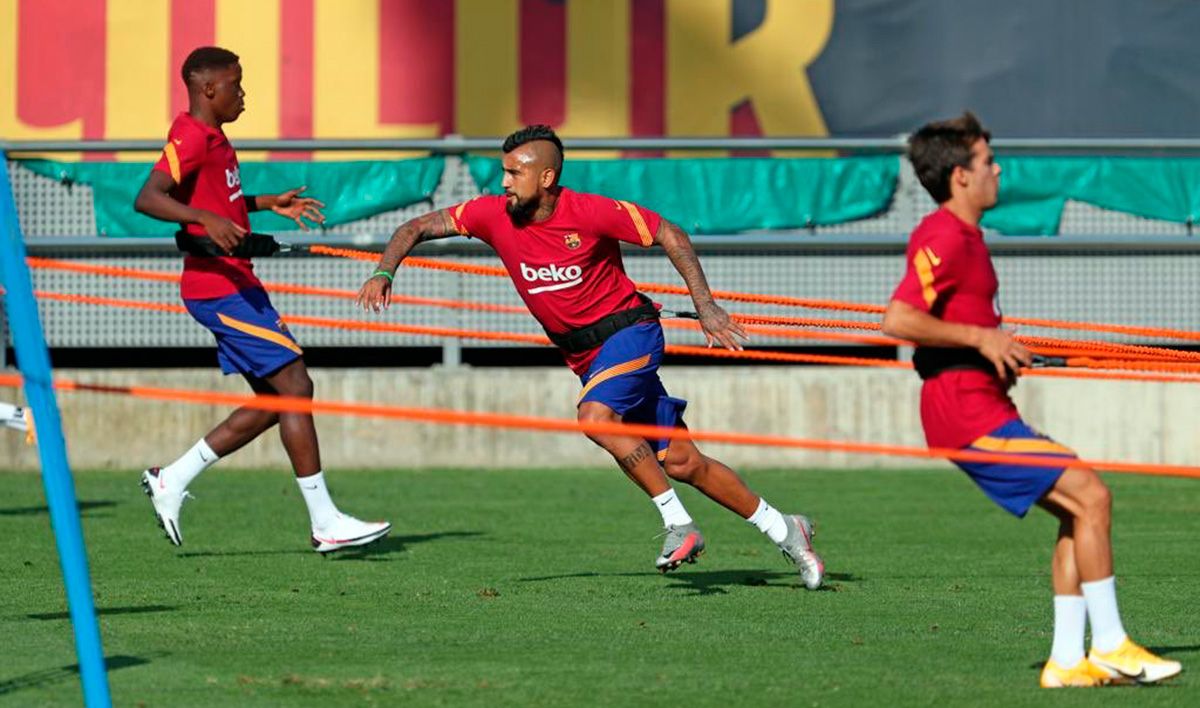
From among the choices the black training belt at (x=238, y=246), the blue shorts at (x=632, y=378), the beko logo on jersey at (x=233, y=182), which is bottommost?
the blue shorts at (x=632, y=378)

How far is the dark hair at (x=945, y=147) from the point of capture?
7.16 metres

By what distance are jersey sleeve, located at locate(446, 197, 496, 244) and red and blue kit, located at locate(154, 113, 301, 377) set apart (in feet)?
4.39

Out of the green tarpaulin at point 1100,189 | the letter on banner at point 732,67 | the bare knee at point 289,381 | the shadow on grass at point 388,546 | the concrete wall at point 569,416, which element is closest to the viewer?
the bare knee at point 289,381

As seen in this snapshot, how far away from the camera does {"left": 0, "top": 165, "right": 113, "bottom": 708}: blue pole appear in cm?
610

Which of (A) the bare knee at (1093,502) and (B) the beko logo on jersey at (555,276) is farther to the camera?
(B) the beko logo on jersey at (555,276)

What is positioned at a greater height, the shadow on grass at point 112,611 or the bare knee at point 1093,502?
the bare knee at point 1093,502

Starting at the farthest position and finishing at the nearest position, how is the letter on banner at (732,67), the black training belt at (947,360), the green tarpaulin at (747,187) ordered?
the letter on banner at (732,67), the green tarpaulin at (747,187), the black training belt at (947,360)

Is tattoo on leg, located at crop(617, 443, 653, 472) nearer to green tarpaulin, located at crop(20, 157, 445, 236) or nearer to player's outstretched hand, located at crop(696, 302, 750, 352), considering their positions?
player's outstretched hand, located at crop(696, 302, 750, 352)

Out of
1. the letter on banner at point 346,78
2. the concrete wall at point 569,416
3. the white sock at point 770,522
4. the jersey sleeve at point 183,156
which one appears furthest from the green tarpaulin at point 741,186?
the white sock at point 770,522

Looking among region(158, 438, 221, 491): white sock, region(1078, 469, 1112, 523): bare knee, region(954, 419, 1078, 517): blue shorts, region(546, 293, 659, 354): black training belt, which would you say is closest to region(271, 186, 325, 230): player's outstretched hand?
region(158, 438, 221, 491): white sock

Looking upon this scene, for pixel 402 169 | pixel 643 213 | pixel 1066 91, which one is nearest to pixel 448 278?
pixel 402 169

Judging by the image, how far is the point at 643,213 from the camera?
9539 millimetres

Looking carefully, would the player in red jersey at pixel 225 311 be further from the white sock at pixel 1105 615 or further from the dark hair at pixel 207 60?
the white sock at pixel 1105 615

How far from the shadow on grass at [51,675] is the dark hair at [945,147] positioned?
3016mm
